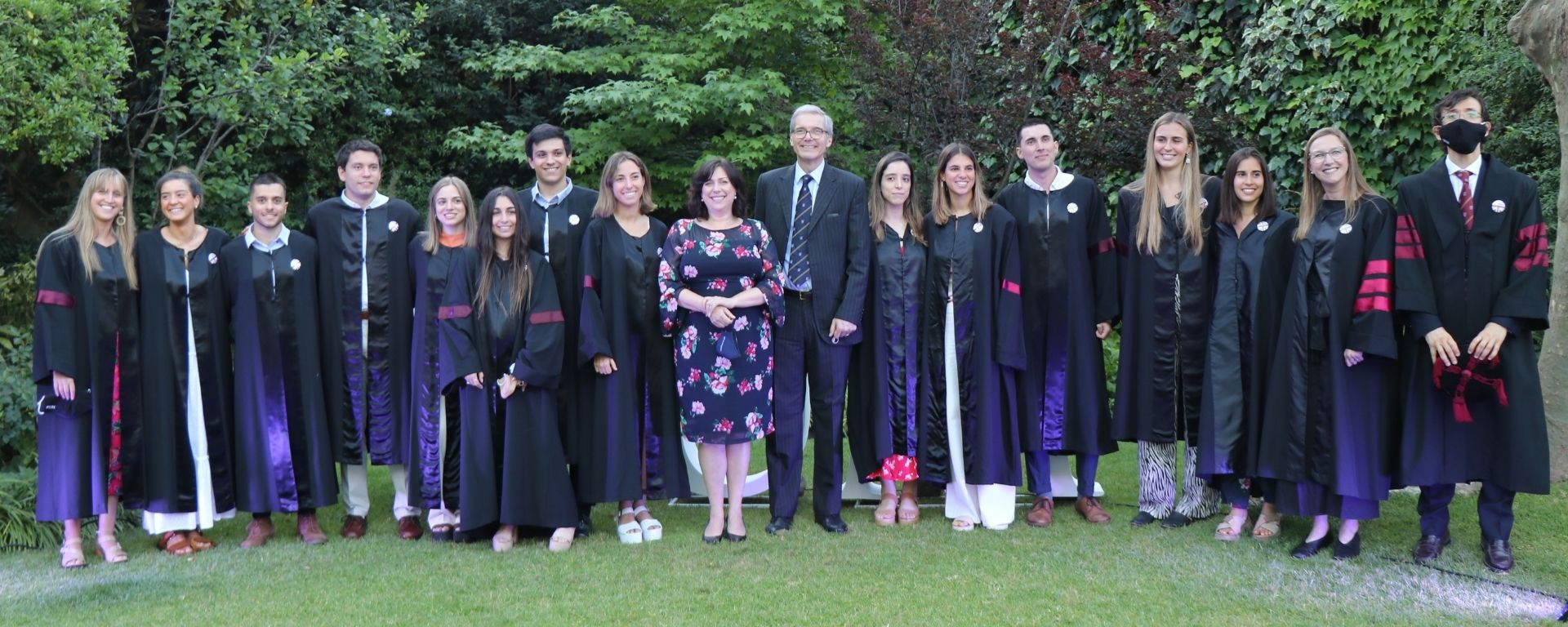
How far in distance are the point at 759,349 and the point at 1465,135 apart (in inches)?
118

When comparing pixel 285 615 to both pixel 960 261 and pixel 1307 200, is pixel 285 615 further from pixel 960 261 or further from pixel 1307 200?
pixel 1307 200

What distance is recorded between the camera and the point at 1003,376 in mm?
5945

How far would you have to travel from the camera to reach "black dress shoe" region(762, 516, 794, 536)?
5871 millimetres

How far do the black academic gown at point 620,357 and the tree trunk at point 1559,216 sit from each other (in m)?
4.48

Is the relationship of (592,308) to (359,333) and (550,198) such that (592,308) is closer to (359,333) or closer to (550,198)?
(550,198)

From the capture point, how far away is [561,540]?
221 inches

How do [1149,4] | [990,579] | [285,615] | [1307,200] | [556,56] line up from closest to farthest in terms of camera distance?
[285,615] < [990,579] < [1307,200] < [1149,4] < [556,56]

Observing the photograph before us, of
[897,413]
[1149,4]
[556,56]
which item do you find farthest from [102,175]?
[556,56]

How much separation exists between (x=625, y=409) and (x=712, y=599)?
1274 millimetres

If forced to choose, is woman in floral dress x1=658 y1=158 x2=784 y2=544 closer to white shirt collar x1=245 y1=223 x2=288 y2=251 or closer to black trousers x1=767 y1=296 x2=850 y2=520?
black trousers x1=767 y1=296 x2=850 y2=520

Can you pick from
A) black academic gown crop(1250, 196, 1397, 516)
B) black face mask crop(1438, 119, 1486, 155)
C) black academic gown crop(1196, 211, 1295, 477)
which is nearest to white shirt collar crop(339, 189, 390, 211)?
black academic gown crop(1196, 211, 1295, 477)

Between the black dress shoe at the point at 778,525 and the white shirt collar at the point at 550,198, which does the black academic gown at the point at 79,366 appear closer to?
the white shirt collar at the point at 550,198

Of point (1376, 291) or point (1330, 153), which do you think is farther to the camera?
point (1330, 153)

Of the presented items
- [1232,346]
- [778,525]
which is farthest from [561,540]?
[1232,346]
